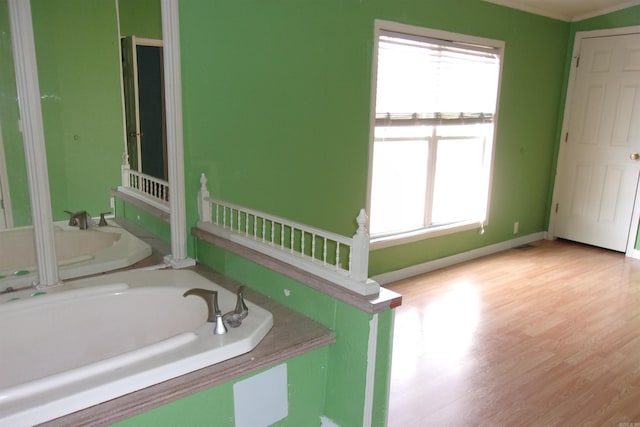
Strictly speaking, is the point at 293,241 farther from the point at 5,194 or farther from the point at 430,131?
the point at 430,131

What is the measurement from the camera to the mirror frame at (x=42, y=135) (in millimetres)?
1814

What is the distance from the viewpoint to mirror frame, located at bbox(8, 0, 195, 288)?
181 centimetres

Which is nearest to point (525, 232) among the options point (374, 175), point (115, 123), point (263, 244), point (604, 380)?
point (374, 175)

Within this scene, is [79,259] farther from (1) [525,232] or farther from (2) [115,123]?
(1) [525,232]

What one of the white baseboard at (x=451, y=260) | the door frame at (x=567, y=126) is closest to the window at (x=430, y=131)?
the white baseboard at (x=451, y=260)

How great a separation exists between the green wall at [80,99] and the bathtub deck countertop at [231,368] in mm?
889

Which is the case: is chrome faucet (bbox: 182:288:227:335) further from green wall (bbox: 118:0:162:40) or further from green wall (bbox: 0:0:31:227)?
green wall (bbox: 118:0:162:40)

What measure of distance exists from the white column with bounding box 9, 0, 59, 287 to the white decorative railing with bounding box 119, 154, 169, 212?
1.24 feet

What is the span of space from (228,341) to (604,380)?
1995mm

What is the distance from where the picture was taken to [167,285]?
6.77ft

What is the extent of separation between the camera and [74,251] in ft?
7.20

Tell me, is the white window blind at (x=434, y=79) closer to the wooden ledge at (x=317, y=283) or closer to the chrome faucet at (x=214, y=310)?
the wooden ledge at (x=317, y=283)

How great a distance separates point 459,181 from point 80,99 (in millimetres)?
3031

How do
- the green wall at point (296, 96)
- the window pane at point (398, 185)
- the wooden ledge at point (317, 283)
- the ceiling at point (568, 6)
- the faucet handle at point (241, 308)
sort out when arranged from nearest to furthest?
the wooden ledge at point (317, 283)
the faucet handle at point (241, 308)
the green wall at point (296, 96)
the window pane at point (398, 185)
the ceiling at point (568, 6)
